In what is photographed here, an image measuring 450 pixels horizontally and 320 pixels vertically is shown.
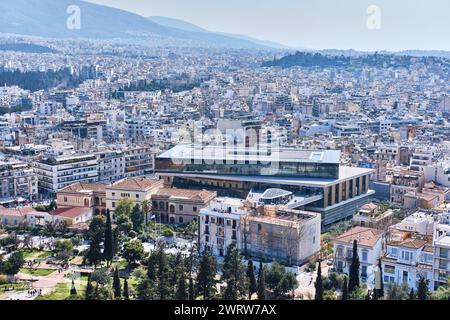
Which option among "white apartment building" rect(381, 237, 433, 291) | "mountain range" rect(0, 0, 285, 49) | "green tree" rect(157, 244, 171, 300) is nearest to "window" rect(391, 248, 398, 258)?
"white apartment building" rect(381, 237, 433, 291)

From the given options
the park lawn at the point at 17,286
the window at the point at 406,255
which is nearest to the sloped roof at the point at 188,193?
the park lawn at the point at 17,286

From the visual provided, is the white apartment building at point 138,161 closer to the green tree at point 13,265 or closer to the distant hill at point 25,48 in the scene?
the green tree at point 13,265

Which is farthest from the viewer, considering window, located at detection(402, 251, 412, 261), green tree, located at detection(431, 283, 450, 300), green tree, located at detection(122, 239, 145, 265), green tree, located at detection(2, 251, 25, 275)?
green tree, located at detection(122, 239, 145, 265)

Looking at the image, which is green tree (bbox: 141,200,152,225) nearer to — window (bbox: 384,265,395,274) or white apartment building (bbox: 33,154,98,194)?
white apartment building (bbox: 33,154,98,194)

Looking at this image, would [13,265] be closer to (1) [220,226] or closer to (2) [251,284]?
(1) [220,226]
